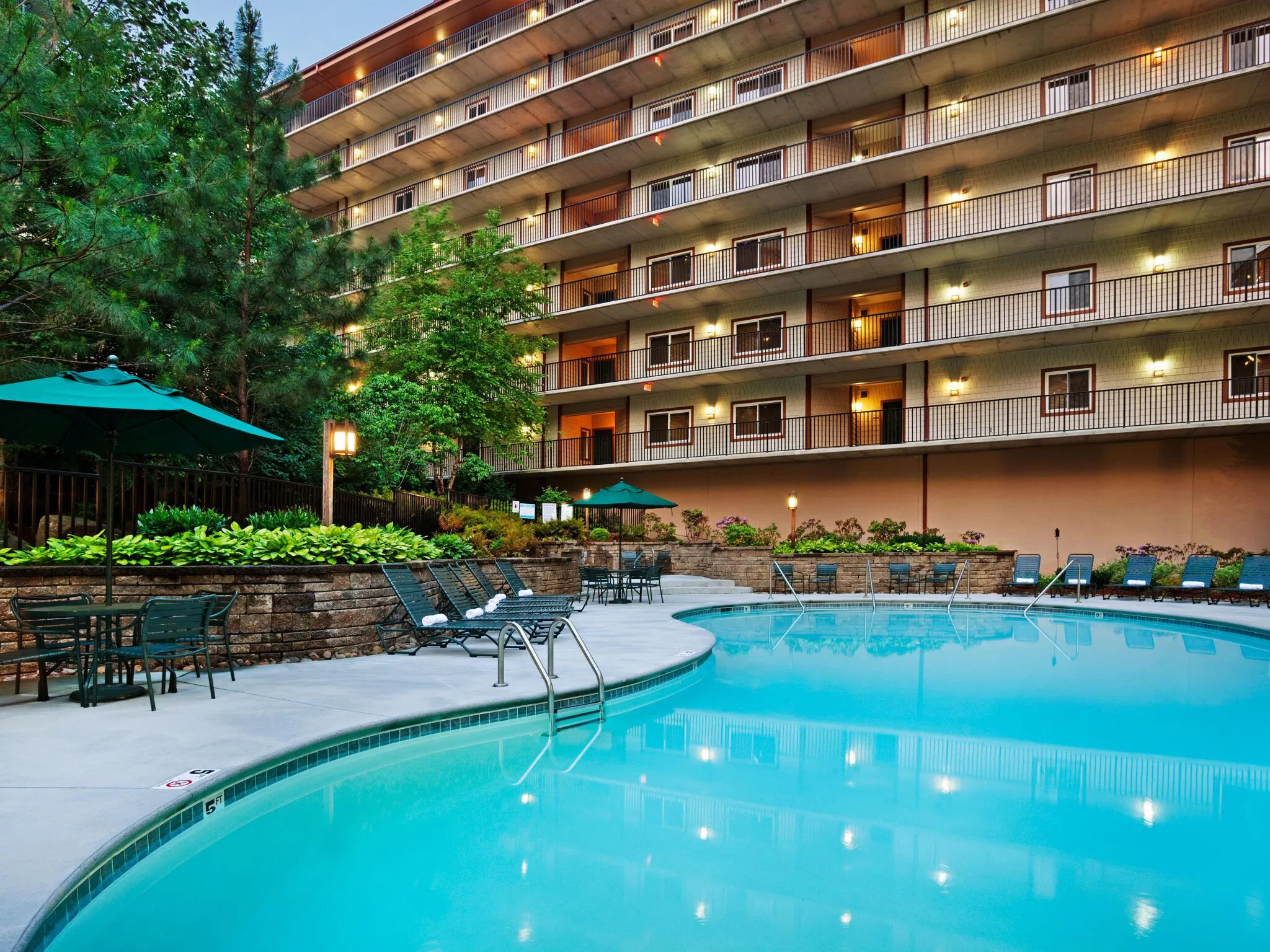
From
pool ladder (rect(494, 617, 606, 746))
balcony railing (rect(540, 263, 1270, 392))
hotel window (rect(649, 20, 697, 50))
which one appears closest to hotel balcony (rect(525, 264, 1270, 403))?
balcony railing (rect(540, 263, 1270, 392))

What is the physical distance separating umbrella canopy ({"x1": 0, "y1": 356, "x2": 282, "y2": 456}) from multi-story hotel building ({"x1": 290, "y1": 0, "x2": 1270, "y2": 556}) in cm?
1717

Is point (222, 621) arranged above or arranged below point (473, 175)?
below

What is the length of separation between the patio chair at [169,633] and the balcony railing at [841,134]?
20160mm

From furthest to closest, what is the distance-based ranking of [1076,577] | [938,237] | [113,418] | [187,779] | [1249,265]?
[938,237] → [1076,577] → [1249,265] → [113,418] → [187,779]

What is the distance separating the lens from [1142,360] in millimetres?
18719

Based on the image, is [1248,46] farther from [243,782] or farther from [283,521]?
[243,782]

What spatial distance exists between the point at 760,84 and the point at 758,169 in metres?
2.52

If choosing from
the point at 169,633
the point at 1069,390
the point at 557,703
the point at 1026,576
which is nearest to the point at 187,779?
the point at 169,633

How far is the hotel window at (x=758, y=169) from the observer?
22.8 meters

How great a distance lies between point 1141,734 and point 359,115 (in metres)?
31.6

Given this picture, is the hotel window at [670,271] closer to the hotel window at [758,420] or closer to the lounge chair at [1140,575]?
the hotel window at [758,420]

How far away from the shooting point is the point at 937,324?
20625mm

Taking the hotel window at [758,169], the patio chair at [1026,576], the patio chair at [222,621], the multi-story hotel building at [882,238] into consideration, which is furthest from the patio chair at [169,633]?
the hotel window at [758,169]

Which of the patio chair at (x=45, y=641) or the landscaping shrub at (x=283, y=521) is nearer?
the patio chair at (x=45, y=641)
